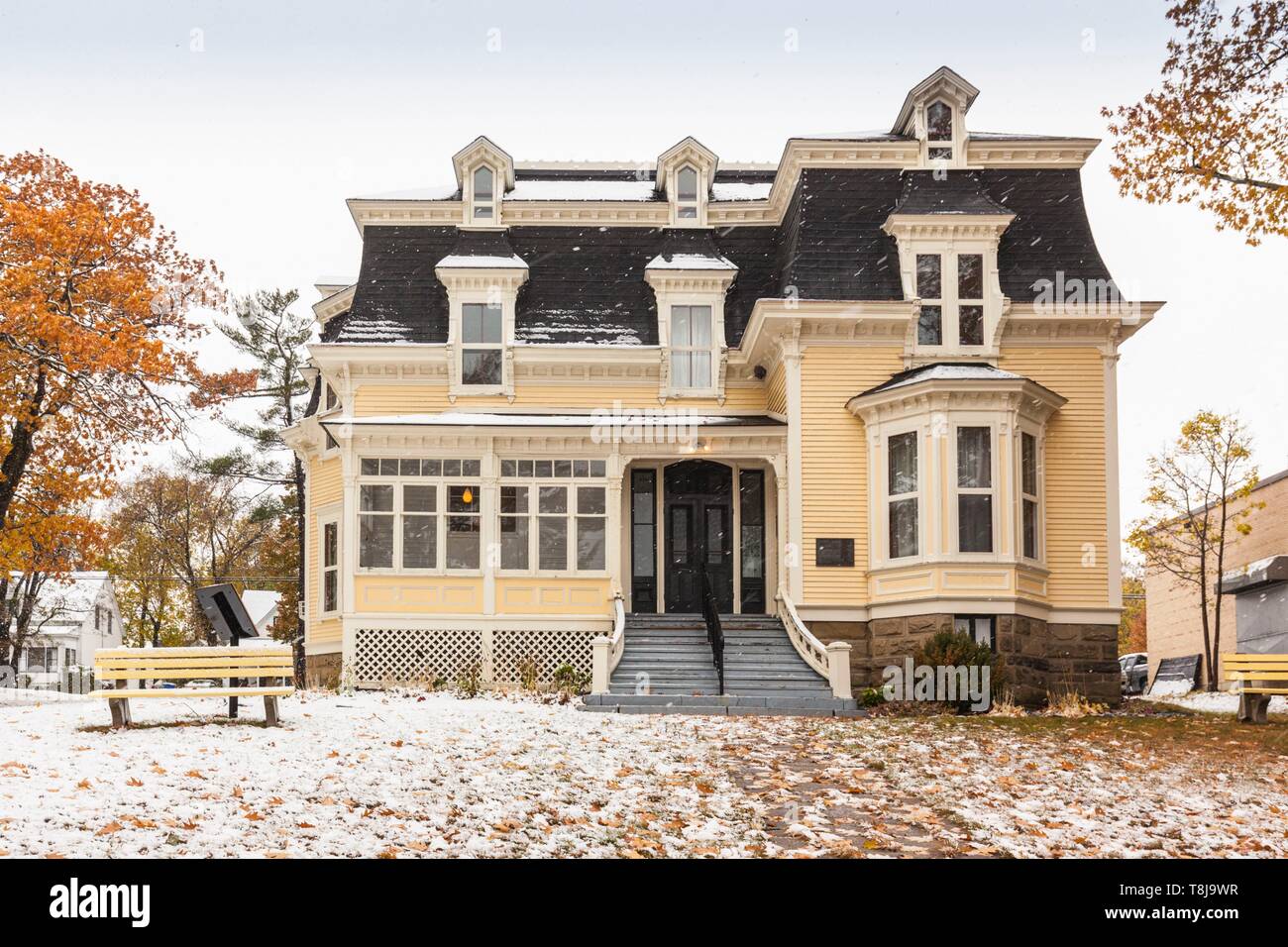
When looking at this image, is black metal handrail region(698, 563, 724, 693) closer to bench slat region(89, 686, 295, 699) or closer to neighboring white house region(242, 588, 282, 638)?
bench slat region(89, 686, 295, 699)

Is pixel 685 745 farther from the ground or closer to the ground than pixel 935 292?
closer to the ground

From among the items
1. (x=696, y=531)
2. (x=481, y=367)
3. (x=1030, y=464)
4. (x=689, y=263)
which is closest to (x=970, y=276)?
(x=1030, y=464)

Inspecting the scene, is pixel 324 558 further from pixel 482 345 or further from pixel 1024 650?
pixel 1024 650

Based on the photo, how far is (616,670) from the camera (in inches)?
757

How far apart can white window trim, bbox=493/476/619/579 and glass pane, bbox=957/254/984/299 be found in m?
6.77

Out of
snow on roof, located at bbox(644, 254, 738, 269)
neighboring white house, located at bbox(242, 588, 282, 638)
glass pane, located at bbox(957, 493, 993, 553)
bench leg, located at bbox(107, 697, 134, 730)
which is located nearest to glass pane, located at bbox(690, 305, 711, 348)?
snow on roof, located at bbox(644, 254, 738, 269)

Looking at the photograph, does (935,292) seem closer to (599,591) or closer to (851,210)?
(851,210)

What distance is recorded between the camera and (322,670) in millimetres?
24406

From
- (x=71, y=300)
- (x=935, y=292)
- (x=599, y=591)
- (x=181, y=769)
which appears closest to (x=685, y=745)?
(x=181, y=769)

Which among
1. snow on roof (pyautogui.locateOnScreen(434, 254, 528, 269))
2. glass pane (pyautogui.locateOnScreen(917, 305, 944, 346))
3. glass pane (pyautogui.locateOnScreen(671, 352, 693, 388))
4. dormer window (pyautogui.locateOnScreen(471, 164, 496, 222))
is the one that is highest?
dormer window (pyautogui.locateOnScreen(471, 164, 496, 222))

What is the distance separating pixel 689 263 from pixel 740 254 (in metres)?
1.39

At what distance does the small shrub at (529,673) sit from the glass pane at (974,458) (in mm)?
7329

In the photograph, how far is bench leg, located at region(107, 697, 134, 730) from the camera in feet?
43.5
